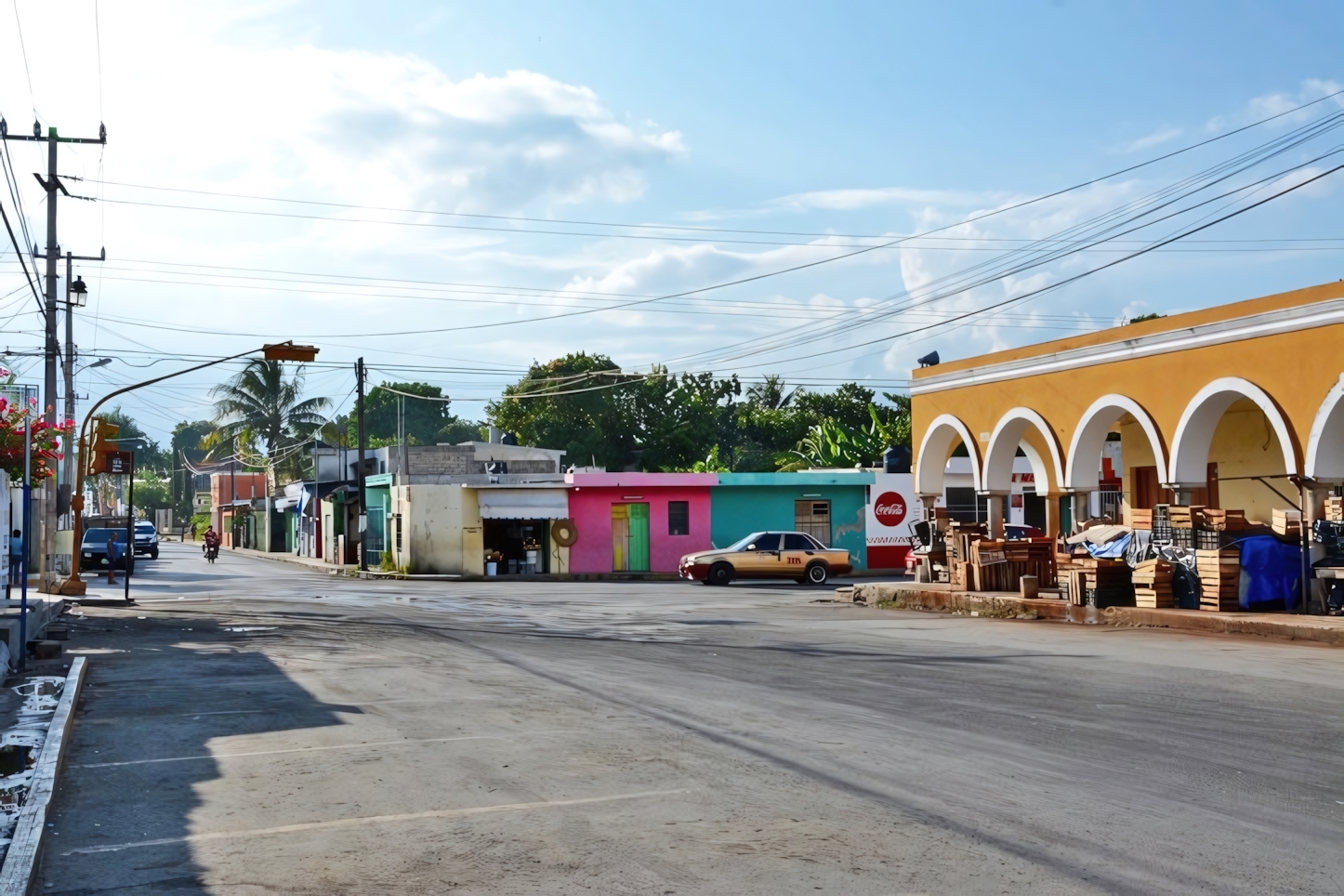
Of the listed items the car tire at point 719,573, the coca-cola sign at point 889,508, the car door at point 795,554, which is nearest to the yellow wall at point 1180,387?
the car door at point 795,554

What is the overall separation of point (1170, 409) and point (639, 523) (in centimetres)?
2601

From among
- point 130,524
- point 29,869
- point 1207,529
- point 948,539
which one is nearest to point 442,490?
point 130,524

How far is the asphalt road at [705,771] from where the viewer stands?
245 inches

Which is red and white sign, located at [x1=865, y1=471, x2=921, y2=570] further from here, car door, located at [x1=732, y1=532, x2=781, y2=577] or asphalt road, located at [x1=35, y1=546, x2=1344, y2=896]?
asphalt road, located at [x1=35, y1=546, x2=1344, y2=896]

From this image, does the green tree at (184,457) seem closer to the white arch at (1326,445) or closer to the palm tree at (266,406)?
the palm tree at (266,406)

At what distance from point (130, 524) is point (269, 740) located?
2058 centimetres

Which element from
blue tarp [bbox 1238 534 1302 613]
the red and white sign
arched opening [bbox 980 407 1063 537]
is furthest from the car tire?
blue tarp [bbox 1238 534 1302 613]

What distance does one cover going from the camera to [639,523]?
154 feet

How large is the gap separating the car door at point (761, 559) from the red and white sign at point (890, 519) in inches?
371

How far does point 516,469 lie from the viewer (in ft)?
176

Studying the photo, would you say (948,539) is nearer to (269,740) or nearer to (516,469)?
(269,740)

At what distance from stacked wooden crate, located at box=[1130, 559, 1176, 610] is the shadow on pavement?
14.0m

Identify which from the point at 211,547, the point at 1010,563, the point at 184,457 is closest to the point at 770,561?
the point at 1010,563

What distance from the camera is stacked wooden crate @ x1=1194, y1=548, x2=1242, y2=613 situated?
20.5 m
